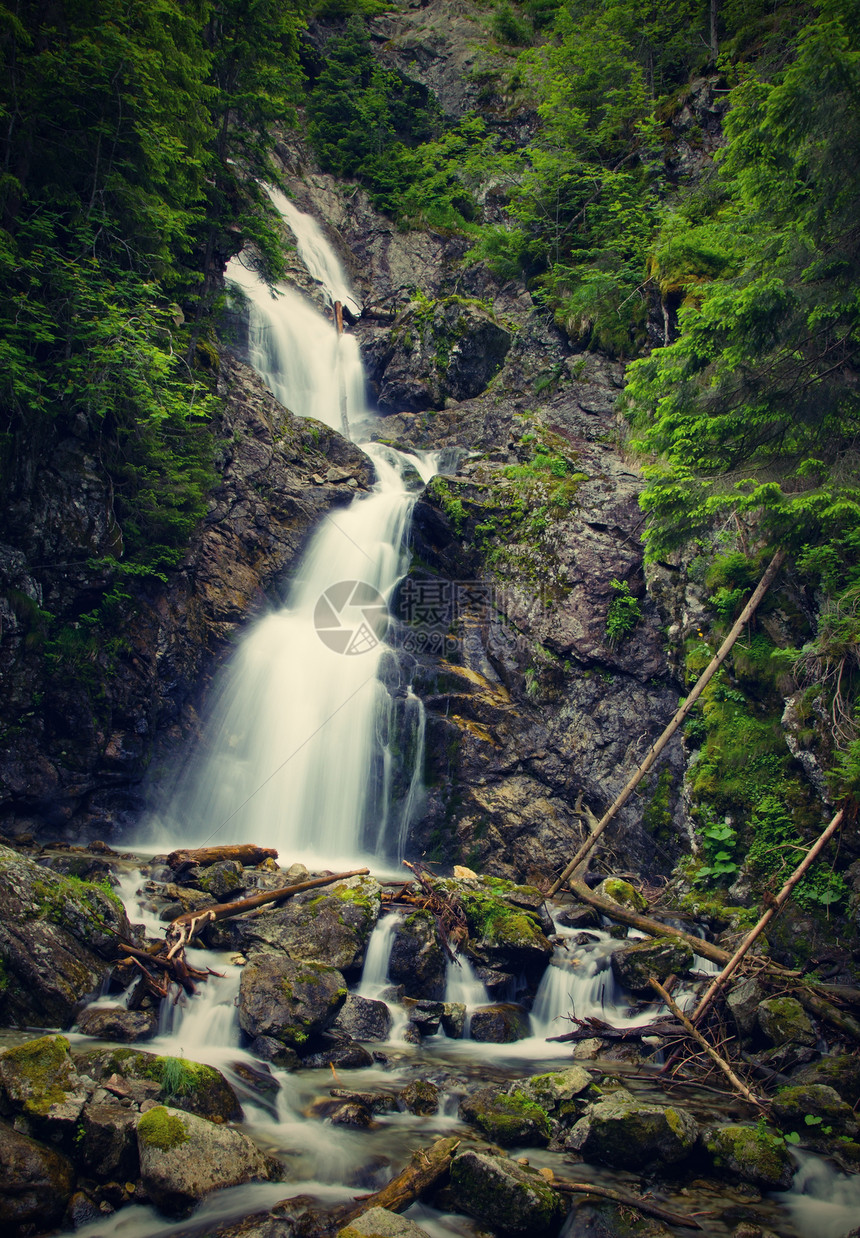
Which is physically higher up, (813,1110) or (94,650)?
(94,650)

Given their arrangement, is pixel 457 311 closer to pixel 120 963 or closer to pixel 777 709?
pixel 777 709

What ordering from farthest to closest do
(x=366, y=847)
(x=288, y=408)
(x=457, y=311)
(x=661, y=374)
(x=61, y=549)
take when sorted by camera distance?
(x=457, y=311), (x=288, y=408), (x=366, y=847), (x=61, y=549), (x=661, y=374)

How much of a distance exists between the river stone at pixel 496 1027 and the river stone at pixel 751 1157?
2887mm

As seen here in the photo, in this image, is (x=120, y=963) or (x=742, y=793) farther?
(x=742, y=793)

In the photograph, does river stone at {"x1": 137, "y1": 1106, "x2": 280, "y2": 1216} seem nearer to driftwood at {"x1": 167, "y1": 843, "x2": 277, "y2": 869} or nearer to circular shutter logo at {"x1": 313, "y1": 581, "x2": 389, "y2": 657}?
driftwood at {"x1": 167, "y1": 843, "x2": 277, "y2": 869}

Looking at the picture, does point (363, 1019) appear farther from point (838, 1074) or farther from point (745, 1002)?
point (838, 1074)

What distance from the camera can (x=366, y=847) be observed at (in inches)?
502

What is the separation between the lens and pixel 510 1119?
534 centimetres

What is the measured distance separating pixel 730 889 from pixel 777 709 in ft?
9.80

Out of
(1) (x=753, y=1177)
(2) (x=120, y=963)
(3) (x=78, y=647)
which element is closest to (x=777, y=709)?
(1) (x=753, y=1177)

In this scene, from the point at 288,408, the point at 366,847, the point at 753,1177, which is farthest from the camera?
the point at 288,408

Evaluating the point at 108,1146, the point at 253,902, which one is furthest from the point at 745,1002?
the point at 108,1146

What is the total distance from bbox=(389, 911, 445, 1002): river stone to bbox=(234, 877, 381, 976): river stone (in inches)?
17.4

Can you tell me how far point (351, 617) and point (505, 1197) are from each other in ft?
41.9
